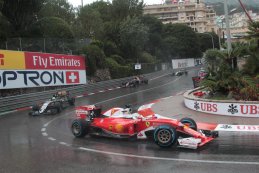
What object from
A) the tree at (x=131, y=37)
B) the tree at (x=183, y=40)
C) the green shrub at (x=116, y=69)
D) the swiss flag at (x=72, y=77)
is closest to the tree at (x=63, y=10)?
the tree at (x=131, y=37)

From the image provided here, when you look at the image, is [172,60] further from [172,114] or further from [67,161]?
[67,161]

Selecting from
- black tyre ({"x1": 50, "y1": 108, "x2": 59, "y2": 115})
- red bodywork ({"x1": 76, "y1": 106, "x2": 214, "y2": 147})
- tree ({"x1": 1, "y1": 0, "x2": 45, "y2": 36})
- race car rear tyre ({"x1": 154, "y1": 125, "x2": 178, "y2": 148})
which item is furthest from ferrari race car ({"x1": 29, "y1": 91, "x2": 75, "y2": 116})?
tree ({"x1": 1, "y1": 0, "x2": 45, "y2": 36})

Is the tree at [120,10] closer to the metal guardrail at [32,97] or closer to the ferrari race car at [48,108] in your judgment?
the metal guardrail at [32,97]

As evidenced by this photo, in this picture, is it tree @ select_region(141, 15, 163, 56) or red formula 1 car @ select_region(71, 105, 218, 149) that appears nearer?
red formula 1 car @ select_region(71, 105, 218, 149)

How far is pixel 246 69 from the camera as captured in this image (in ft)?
72.8

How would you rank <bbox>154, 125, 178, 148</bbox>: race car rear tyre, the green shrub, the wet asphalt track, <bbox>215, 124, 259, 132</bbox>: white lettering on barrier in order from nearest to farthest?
the wet asphalt track → <bbox>154, 125, 178, 148</bbox>: race car rear tyre → <bbox>215, 124, 259, 132</bbox>: white lettering on barrier → the green shrub

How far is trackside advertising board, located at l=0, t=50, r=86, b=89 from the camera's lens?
96.2ft

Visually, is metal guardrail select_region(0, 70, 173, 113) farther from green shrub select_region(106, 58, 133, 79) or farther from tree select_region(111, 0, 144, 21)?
tree select_region(111, 0, 144, 21)

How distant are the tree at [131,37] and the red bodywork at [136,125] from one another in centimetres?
5317

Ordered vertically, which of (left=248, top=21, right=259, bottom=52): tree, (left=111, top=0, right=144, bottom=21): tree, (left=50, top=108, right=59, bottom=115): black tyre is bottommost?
(left=50, top=108, right=59, bottom=115): black tyre

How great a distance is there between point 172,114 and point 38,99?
44.2 ft

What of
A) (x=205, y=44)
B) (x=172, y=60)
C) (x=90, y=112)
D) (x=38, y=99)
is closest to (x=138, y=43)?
(x=172, y=60)

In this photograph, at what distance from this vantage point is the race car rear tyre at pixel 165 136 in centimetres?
Result: 1116

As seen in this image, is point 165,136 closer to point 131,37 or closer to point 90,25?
point 90,25
